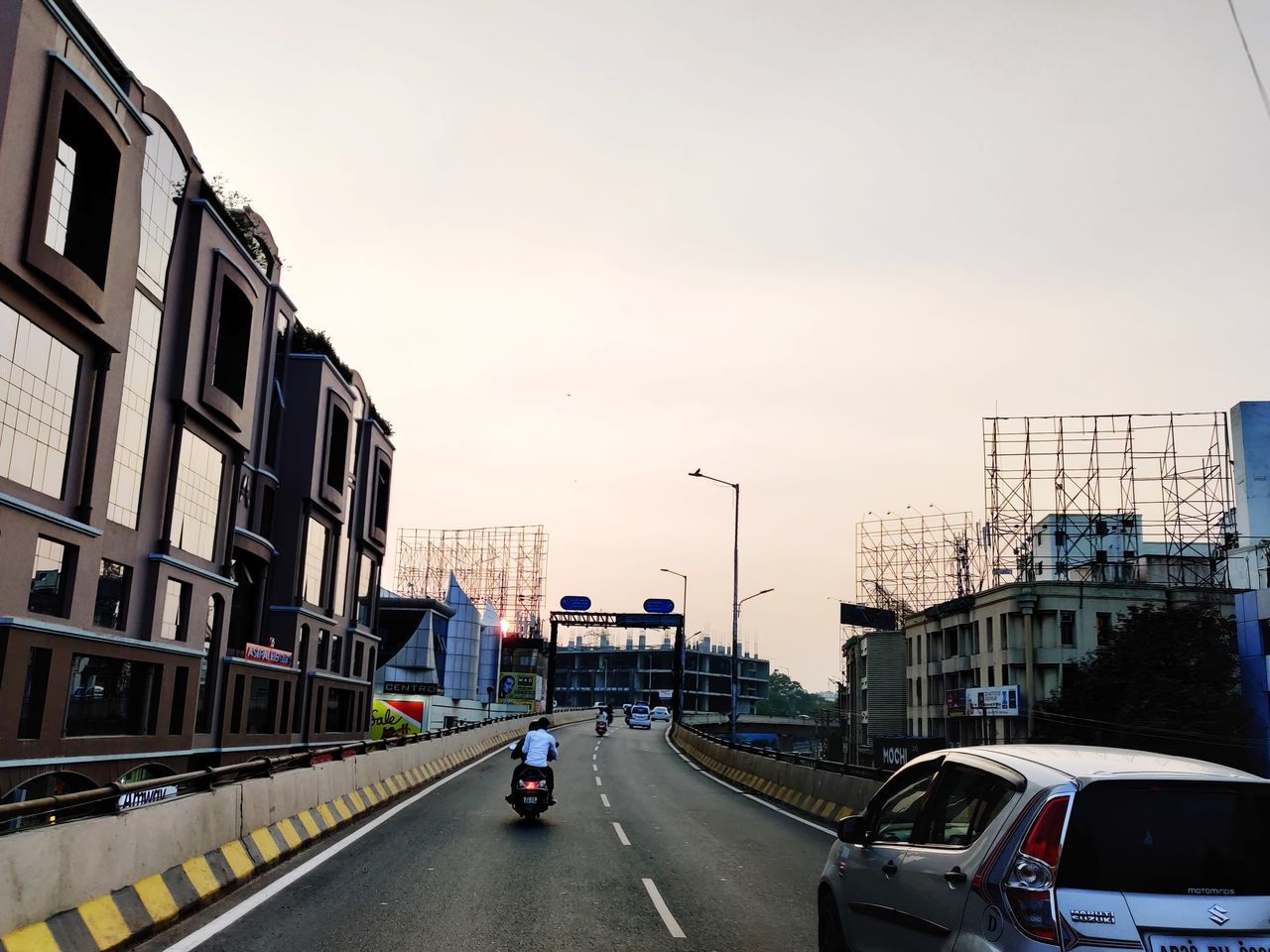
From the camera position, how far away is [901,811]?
705 centimetres

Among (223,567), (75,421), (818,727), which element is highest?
(75,421)

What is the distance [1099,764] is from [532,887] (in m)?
7.81

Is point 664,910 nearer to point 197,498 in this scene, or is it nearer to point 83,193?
point 83,193

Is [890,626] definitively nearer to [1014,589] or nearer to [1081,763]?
[1014,589]

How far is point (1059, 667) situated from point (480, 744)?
3826 cm

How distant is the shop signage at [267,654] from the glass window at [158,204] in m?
15.5

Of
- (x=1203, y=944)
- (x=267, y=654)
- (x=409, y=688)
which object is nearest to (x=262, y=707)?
(x=267, y=654)

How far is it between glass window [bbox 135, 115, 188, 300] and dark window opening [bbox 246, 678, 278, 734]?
17996 millimetres

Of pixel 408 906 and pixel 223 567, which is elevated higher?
pixel 223 567

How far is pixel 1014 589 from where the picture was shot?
6581 cm

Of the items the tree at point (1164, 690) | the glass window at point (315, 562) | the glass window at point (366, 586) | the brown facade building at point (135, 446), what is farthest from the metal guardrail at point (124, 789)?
the glass window at point (366, 586)

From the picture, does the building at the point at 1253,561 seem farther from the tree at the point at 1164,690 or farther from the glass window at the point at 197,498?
the glass window at the point at 197,498

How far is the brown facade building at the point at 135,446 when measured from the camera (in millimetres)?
25578

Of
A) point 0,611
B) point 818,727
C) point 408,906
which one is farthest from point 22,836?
point 818,727
